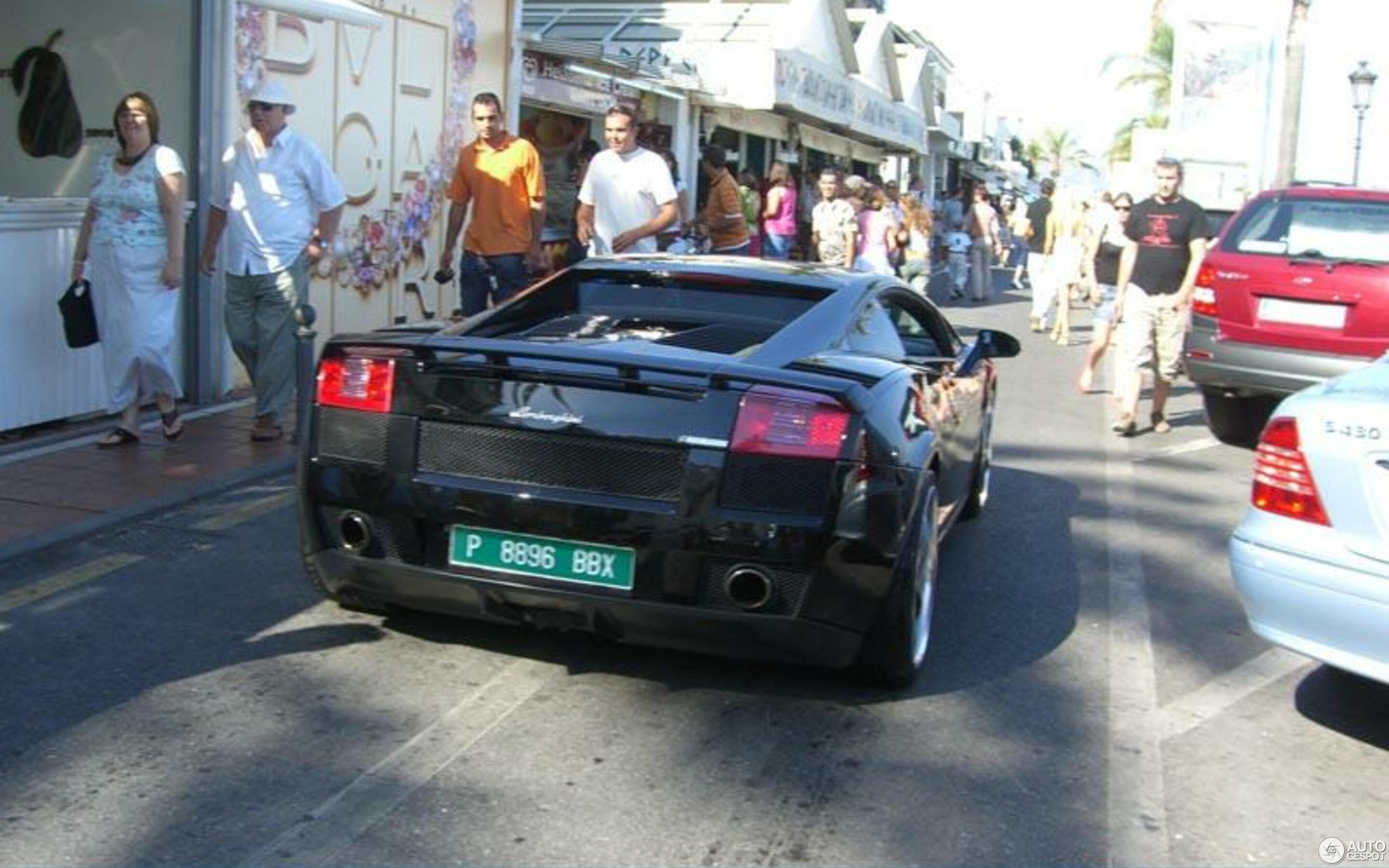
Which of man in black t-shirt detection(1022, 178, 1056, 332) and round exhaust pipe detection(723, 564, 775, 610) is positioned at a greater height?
man in black t-shirt detection(1022, 178, 1056, 332)

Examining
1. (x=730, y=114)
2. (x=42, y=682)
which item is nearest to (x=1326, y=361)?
(x=42, y=682)

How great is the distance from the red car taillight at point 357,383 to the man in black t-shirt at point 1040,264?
47.4 ft

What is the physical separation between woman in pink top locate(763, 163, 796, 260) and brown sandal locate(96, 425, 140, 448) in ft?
29.3

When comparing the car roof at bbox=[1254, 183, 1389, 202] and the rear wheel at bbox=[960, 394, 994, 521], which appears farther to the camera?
the car roof at bbox=[1254, 183, 1389, 202]

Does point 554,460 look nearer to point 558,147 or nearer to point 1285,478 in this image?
point 1285,478

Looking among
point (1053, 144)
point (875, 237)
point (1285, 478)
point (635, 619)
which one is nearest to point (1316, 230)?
point (875, 237)

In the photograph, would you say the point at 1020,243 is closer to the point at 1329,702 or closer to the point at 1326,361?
the point at 1326,361

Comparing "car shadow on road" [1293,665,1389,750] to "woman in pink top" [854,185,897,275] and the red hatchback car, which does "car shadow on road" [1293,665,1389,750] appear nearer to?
the red hatchback car

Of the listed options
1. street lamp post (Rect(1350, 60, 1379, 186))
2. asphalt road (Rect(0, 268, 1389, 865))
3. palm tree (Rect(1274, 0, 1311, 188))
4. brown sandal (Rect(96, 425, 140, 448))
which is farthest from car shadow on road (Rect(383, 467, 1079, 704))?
street lamp post (Rect(1350, 60, 1379, 186))

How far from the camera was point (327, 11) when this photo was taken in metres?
8.72

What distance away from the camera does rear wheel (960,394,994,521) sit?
699 centimetres

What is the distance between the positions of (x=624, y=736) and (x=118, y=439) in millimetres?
4607

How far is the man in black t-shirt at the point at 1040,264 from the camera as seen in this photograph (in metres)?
18.4

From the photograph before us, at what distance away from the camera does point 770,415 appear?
4.25 m
